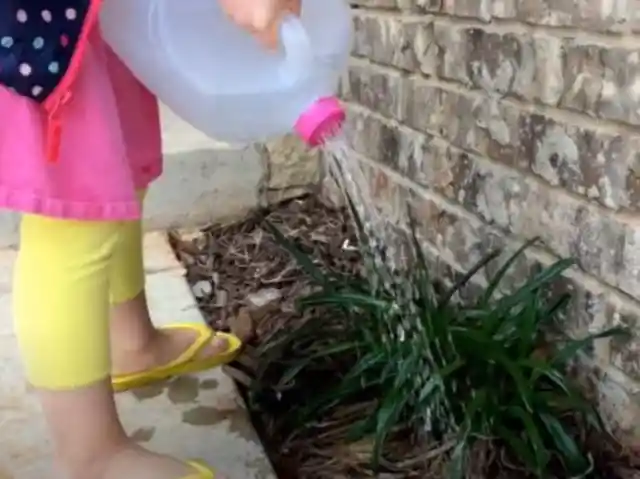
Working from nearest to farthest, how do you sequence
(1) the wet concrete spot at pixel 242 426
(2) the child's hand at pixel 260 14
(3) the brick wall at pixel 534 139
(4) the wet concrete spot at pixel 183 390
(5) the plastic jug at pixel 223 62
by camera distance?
(2) the child's hand at pixel 260 14, (5) the plastic jug at pixel 223 62, (3) the brick wall at pixel 534 139, (1) the wet concrete spot at pixel 242 426, (4) the wet concrete spot at pixel 183 390

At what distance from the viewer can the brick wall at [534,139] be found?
102 cm

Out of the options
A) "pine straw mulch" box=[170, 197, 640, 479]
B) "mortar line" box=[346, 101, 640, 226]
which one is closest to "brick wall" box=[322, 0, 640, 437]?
"mortar line" box=[346, 101, 640, 226]

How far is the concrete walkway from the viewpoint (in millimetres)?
1096

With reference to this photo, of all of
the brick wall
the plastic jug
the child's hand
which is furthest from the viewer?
the brick wall

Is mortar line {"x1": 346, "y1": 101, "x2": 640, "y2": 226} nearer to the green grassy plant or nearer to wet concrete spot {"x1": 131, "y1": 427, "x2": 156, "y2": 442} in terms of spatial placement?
the green grassy plant

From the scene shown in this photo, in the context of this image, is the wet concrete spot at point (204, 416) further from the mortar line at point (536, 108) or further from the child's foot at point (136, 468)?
the mortar line at point (536, 108)

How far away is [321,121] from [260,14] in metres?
0.11

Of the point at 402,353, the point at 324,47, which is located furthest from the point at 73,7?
the point at 402,353

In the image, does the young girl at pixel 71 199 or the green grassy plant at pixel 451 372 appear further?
A: the green grassy plant at pixel 451 372

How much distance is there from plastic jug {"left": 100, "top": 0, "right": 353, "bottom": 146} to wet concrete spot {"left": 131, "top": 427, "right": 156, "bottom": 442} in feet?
1.20

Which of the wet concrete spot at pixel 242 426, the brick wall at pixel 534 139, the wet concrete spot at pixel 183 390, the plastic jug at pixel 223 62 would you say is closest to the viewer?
the plastic jug at pixel 223 62

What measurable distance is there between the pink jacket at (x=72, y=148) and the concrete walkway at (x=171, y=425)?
0.32 ft

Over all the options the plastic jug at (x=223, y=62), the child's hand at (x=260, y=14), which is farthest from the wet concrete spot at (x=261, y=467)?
the child's hand at (x=260, y=14)

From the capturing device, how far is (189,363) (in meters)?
1.30
